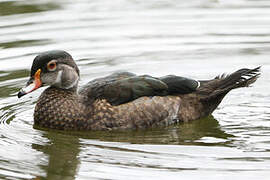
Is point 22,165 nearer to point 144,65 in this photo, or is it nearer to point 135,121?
point 135,121

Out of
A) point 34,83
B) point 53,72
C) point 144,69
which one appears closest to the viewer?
point 34,83

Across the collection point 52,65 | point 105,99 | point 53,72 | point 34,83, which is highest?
point 52,65

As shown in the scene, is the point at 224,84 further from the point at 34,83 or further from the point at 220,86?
the point at 34,83

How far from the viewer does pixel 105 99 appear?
36.9 feet

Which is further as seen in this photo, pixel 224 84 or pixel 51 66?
pixel 224 84

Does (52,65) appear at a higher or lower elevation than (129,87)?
higher

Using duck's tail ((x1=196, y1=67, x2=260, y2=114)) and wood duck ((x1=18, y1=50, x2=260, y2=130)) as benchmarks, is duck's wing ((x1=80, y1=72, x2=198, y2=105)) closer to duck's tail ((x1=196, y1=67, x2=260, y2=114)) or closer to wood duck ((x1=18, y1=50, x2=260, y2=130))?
wood duck ((x1=18, y1=50, x2=260, y2=130))

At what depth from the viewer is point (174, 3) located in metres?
17.6

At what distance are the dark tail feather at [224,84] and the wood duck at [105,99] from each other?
0.05 metres

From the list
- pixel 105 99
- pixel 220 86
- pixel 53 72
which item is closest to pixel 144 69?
pixel 220 86

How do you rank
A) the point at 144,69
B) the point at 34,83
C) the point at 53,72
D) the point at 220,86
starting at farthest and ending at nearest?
the point at 144,69 → the point at 220,86 → the point at 53,72 → the point at 34,83

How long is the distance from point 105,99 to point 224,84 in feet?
6.26

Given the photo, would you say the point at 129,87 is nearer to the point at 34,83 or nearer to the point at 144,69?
the point at 34,83

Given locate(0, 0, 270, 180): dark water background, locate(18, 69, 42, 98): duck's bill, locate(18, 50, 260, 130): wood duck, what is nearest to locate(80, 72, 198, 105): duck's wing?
locate(18, 50, 260, 130): wood duck
